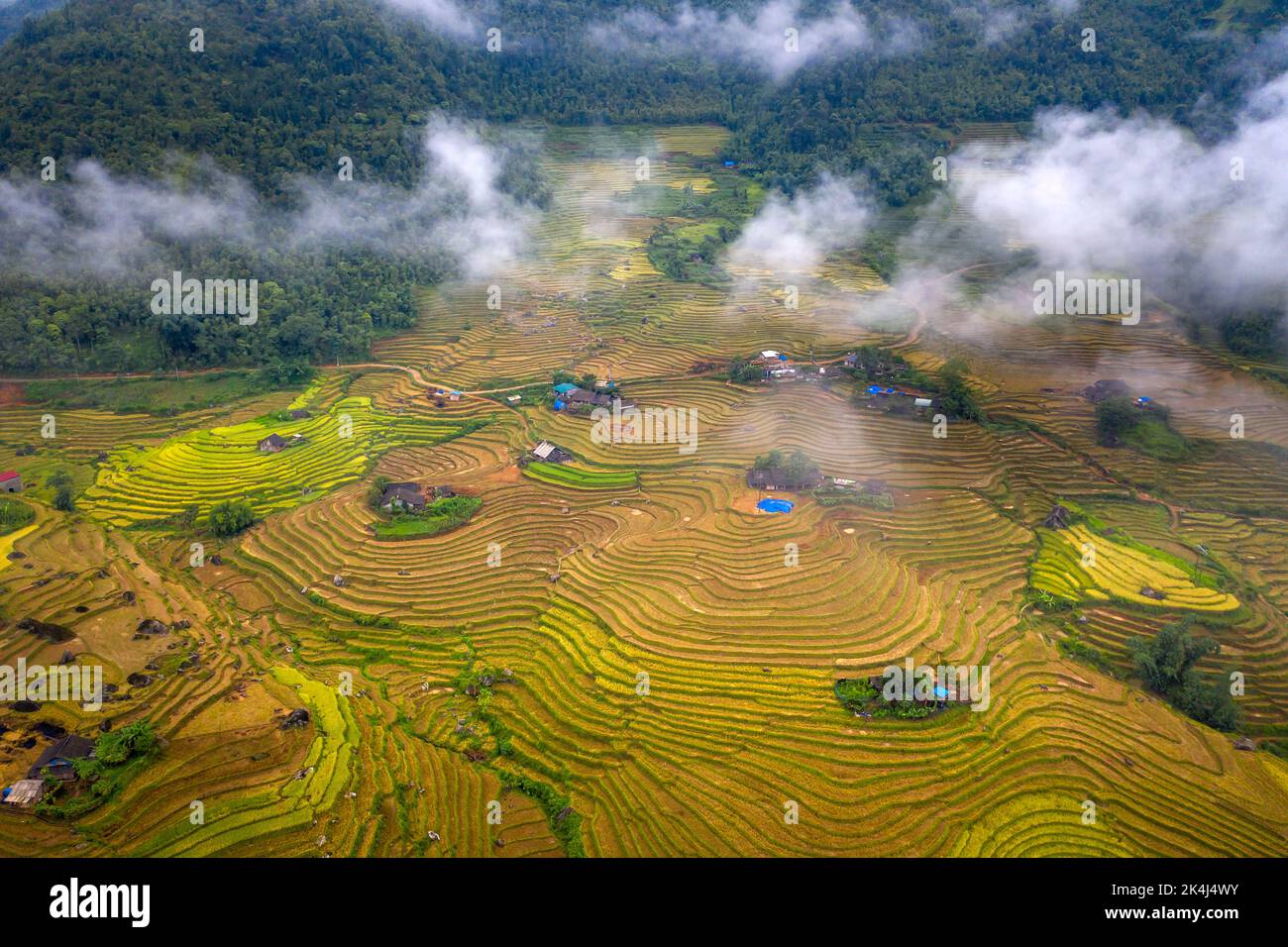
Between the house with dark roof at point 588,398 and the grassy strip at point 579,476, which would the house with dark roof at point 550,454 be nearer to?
the grassy strip at point 579,476

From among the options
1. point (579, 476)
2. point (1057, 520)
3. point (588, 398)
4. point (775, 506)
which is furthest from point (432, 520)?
point (1057, 520)

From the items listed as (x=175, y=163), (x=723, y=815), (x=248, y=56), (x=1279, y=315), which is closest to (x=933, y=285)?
(x=1279, y=315)

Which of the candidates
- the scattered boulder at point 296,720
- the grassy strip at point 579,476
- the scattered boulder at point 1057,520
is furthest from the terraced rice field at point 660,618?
the scattered boulder at point 1057,520

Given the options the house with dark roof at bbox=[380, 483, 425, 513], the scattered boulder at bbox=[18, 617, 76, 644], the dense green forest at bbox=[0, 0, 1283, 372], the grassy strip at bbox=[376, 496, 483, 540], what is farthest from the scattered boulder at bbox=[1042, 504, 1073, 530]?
the dense green forest at bbox=[0, 0, 1283, 372]

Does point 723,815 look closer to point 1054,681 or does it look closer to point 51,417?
point 1054,681

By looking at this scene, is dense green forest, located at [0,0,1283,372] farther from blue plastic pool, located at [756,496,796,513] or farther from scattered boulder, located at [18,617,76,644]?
blue plastic pool, located at [756,496,796,513]
